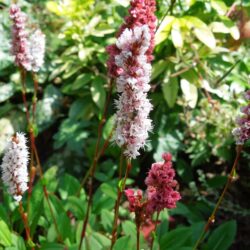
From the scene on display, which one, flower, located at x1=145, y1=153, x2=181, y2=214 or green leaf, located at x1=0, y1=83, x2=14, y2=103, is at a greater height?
green leaf, located at x1=0, y1=83, x2=14, y2=103

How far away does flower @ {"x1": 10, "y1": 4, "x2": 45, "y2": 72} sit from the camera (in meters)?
2.09

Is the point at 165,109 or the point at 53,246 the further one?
the point at 165,109

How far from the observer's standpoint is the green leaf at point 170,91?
11.1ft

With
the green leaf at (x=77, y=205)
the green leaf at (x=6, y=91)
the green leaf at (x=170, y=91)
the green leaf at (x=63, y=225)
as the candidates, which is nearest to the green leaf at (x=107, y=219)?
the green leaf at (x=77, y=205)

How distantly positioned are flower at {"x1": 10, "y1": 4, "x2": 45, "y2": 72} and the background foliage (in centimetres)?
89

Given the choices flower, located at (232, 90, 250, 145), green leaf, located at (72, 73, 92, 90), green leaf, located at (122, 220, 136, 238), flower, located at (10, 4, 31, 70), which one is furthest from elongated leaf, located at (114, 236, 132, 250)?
green leaf, located at (72, 73, 92, 90)

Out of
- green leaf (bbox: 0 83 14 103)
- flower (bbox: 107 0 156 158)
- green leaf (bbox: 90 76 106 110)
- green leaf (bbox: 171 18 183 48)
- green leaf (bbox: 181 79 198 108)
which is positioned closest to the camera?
flower (bbox: 107 0 156 158)

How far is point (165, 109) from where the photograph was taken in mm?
3668

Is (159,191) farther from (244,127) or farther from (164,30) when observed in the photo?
(164,30)

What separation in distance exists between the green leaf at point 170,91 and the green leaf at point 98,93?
512 mm

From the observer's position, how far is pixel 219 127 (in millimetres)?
3334

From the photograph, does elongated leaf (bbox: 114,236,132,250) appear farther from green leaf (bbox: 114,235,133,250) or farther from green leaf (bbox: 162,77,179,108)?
green leaf (bbox: 162,77,179,108)

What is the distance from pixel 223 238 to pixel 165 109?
4.02ft

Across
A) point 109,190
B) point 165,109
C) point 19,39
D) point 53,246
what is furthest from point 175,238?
point 19,39
